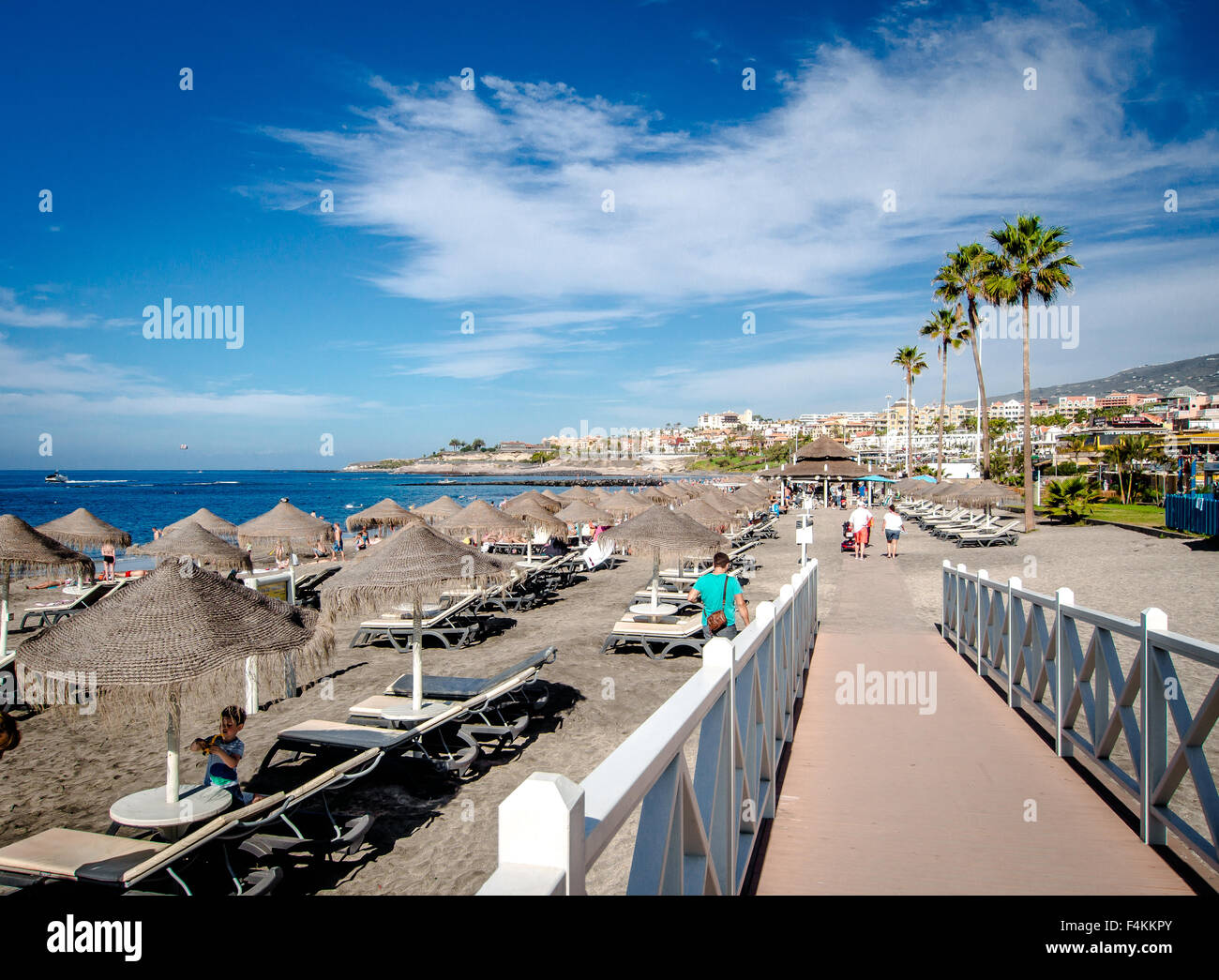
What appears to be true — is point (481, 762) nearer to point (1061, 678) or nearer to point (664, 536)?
point (1061, 678)

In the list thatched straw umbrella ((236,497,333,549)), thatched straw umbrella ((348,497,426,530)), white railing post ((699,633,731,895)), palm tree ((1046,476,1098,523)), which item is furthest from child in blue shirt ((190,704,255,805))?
palm tree ((1046,476,1098,523))

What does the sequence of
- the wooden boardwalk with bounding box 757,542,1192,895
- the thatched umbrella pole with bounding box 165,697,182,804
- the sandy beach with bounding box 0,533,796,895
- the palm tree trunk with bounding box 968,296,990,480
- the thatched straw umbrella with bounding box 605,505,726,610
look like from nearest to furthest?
the wooden boardwalk with bounding box 757,542,1192,895
the thatched umbrella pole with bounding box 165,697,182,804
the sandy beach with bounding box 0,533,796,895
the thatched straw umbrella with bounding box 605,505,726,610
the palm tree trunk with bounding box 968,296,990,480

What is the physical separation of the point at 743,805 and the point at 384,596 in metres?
4.33

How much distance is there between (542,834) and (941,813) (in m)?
3.89

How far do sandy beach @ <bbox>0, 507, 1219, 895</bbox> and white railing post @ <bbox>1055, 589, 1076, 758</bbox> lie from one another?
3082 millimetres

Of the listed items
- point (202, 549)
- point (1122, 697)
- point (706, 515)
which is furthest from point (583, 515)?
point (1122, 697)

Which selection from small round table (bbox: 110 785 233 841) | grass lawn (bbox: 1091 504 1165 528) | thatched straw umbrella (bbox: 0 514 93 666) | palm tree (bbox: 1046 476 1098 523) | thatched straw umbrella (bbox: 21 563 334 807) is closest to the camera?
thatched straw umbrella (bbox: 21 563 334 807)

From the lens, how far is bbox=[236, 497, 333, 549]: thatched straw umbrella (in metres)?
15.0

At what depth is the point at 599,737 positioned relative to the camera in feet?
24.0

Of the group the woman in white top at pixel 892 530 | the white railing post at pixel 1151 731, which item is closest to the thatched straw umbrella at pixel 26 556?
the white railing post at pixel 1151 731

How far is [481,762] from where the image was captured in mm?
6785

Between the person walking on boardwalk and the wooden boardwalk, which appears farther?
the person walking on boardwalk

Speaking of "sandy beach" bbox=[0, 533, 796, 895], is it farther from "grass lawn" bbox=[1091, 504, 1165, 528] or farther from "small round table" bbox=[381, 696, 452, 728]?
"grass lawn" bbox=[1091, 504, 1165, 528]
